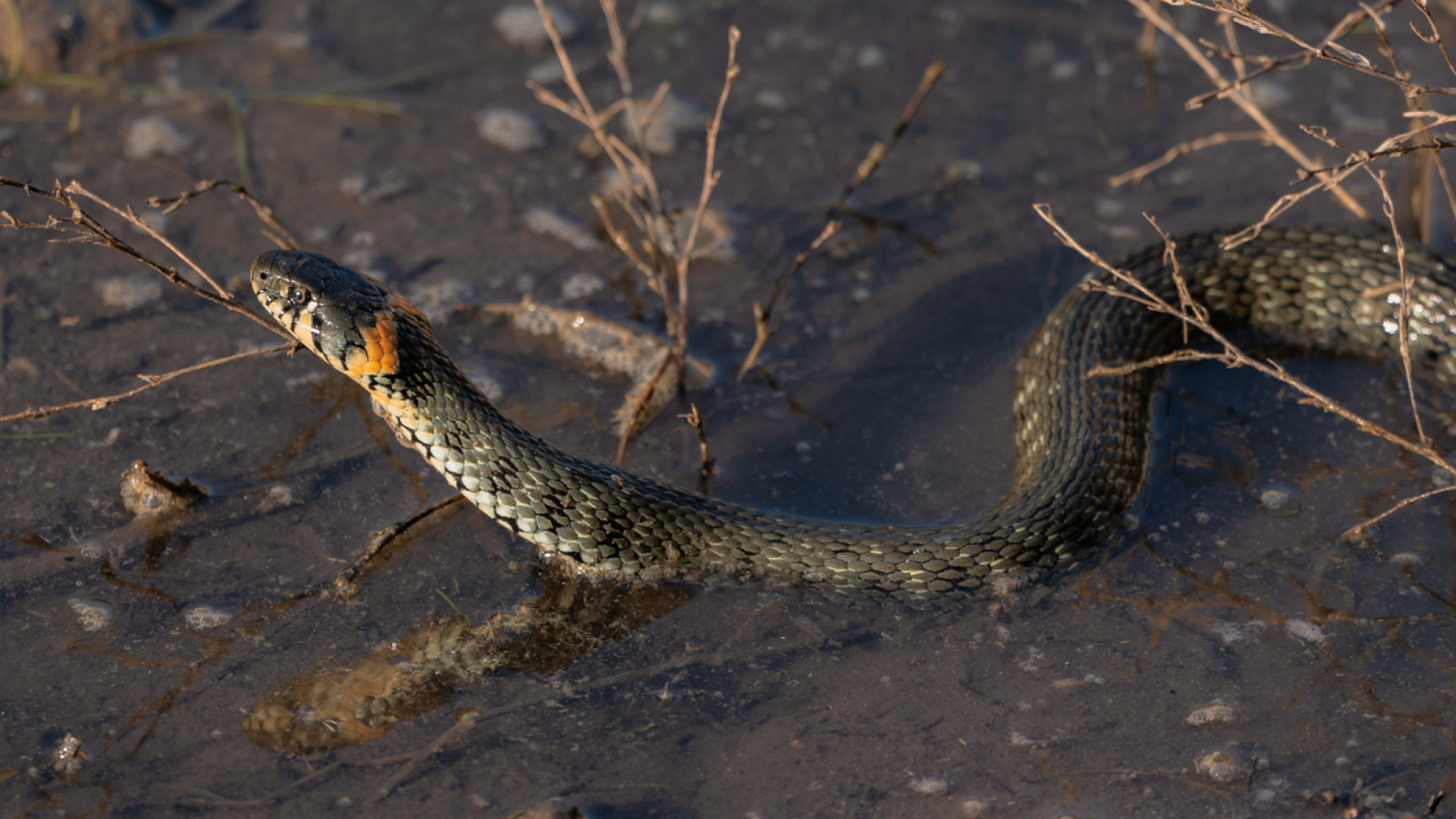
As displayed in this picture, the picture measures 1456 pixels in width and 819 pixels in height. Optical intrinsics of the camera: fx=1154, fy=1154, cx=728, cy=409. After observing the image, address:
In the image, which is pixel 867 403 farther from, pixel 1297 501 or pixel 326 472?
pixel 326 472

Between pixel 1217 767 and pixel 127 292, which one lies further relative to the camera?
pixel 127 292

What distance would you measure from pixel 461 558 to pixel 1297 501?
Answer: 9.02 ft

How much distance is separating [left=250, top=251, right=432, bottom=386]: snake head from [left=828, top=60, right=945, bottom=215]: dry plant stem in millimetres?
2001

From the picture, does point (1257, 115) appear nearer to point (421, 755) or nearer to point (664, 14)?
point (664, 14)

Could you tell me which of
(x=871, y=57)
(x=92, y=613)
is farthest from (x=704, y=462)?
(x=871, y=57)

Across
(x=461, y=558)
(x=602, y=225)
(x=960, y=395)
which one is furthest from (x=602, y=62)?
(x=461, y=558)

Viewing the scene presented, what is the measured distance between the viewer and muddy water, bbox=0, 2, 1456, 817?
3033 mm

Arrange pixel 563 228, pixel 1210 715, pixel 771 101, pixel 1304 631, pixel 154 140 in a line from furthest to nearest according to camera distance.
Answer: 1. pixel 771 101
2. pixel 154 140
3. pixel 563 228
4. pixel 1304 631
5. pixel 1210 715

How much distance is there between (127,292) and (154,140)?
0.93m

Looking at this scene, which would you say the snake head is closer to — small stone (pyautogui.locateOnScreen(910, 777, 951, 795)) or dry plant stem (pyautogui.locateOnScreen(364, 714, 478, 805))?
dry plant stem (pyautogui.locateOnScreen(364, 714, 478, 805))

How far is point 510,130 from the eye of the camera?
16.7ft

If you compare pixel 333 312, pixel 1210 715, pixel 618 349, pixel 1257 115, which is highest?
pixel 1257 115

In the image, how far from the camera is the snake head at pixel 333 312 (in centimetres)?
345

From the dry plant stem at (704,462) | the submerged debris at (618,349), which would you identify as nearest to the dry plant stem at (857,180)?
the submerged debris at (618,349)
